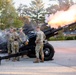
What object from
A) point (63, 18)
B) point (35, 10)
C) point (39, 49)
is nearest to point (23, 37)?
point (39, 49)

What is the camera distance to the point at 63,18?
1530 centimetres

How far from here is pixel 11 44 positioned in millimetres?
14922

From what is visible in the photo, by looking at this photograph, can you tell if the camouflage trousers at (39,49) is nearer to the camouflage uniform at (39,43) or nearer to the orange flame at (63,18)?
the camouflage uniform at (39,43)

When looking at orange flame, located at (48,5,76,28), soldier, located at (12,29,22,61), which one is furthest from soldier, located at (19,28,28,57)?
orange flame, located at (48,5,76,28)

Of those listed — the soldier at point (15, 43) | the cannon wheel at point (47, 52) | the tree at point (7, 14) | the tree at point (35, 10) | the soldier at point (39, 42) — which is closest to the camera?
the soldier at point (39, 42)

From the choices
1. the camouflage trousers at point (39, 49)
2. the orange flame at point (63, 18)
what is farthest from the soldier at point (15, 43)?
the orange flame at point (63, 18)

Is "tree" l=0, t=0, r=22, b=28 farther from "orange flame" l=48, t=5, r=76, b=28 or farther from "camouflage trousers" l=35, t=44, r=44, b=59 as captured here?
"camouflage trousers" l=35, t=44, r=44, b=59

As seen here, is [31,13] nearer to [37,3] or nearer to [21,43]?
[37,3]

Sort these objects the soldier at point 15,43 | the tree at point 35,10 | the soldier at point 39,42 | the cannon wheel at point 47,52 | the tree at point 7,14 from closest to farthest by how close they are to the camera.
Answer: the soldier at point 39,42
the soldier at point 15,43
the cannon wheel at point 47,52
the tree at point 7,14
the tree at point 35,10

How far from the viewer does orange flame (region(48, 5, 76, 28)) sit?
15.1 m

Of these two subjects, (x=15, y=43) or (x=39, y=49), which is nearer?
(x=39, y=49)

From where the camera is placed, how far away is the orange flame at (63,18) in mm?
15070

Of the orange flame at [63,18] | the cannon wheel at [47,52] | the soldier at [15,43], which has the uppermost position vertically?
the orange flame at [63,18]

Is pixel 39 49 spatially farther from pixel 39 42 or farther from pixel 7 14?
pixel 7 14
